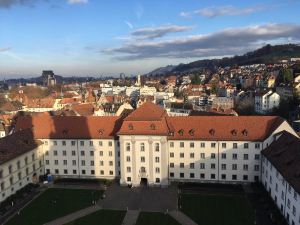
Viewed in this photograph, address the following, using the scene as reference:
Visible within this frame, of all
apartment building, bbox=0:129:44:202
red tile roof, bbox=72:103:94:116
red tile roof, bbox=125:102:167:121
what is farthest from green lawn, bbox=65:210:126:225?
red tile roof, bbox=72:103:94:116

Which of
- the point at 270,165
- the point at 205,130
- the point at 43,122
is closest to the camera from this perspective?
the point at 270,165

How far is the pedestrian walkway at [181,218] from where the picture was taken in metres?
52.3

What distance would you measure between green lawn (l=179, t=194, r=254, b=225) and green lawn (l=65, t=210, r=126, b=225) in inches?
423

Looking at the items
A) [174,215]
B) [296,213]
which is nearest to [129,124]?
[174,215]

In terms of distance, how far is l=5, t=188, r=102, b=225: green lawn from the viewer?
5400 cm

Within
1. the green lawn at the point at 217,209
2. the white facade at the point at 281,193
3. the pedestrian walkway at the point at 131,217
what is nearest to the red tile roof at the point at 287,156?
the white facade at the point at 281,193

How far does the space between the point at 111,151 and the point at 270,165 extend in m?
31.9

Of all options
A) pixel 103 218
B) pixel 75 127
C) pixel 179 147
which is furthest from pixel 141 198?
pixel 75 127

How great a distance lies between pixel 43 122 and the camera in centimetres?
7681

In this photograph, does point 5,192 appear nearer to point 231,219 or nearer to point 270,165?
point 231,219

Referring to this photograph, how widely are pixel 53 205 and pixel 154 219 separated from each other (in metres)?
18.4

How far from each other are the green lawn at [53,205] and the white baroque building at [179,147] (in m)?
8.58

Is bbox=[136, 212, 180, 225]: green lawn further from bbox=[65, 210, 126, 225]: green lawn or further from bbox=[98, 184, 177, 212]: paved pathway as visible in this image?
bbox=[65, 210, 126, 225]: green lawn

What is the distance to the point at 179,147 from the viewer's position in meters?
69.2
